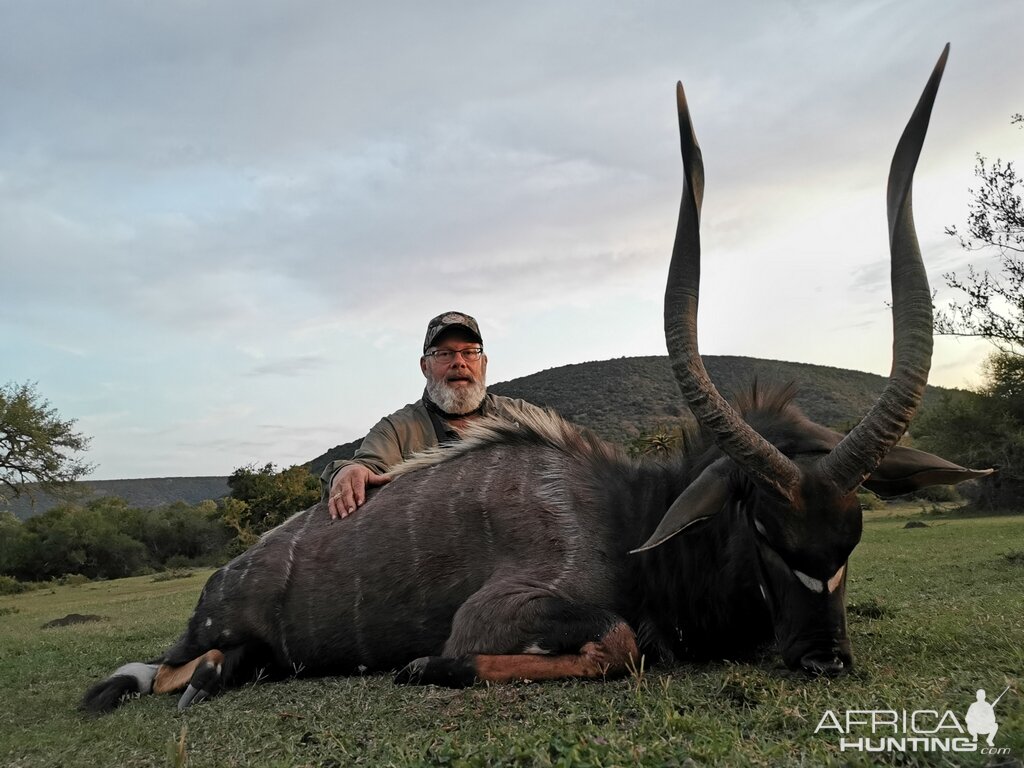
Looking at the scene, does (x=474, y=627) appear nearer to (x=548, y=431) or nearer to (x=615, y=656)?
(x=615, y=656)

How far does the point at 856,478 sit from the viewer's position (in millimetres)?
3719

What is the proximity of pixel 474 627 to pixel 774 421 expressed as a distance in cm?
199

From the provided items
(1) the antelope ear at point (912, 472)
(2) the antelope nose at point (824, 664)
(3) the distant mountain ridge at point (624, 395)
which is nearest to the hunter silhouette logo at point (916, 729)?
(2) the antelope nose at point (824, 664)

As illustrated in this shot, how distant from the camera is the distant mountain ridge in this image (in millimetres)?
72125

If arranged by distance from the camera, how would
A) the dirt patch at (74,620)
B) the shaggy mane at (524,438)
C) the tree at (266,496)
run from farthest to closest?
the tree at (266,496) < the dirt patch at (74,620) < the shaggy mane at (524,438)

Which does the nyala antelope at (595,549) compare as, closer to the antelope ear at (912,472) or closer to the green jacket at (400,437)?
the antelope ear at (912,472)

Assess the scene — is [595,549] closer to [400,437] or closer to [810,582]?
[810,582]

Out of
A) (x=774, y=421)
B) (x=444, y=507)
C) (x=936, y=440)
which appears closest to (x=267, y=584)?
(x=444, y=507)

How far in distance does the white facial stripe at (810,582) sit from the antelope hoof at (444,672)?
1606 mm

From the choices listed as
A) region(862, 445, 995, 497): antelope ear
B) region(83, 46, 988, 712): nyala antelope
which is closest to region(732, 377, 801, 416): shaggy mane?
region(83, 46, 988, 712): nyala antelope

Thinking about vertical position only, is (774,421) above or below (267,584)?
above

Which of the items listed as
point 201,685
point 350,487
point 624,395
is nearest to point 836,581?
point 350,487

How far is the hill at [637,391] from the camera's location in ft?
238

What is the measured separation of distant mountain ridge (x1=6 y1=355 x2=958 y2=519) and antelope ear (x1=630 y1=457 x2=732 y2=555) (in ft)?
178
